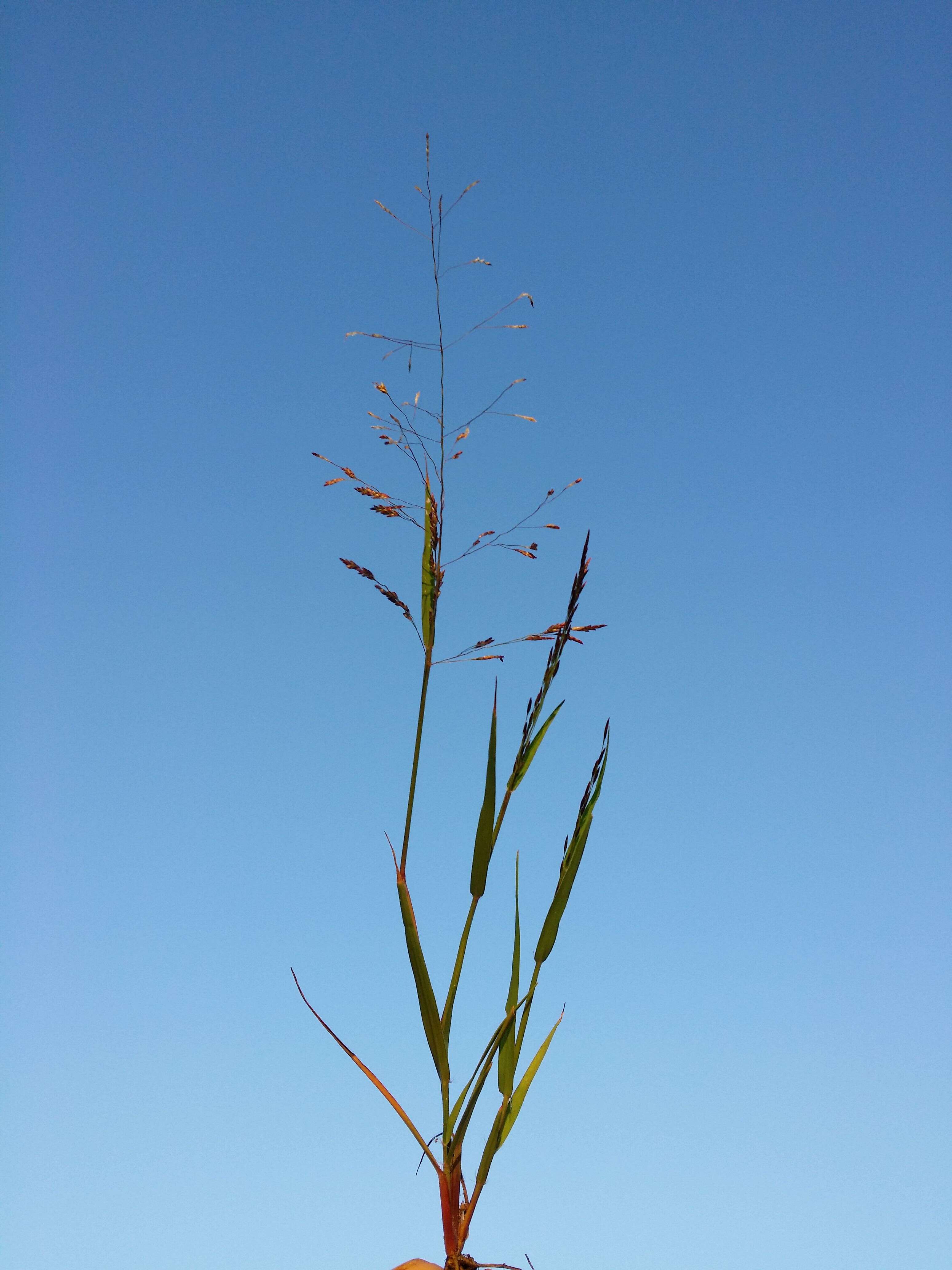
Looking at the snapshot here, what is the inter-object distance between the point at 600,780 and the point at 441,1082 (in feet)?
1.91

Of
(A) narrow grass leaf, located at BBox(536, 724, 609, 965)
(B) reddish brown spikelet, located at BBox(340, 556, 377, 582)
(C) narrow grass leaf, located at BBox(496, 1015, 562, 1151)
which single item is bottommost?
(C) narrow grass leaf, located at BBox(496, 1015, 562, 1151)

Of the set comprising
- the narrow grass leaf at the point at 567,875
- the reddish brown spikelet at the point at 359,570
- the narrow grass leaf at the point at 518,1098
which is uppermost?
the reddish brown spikelet at the point at 359,570

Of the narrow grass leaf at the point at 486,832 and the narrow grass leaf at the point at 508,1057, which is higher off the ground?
the narrow grass leaf at the point at 486,832

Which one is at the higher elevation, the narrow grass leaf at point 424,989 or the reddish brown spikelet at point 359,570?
the reddish brown spikelet at point 359,570

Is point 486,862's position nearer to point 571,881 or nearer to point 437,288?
point 571,881

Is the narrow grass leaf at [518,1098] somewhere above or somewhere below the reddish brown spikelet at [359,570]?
below

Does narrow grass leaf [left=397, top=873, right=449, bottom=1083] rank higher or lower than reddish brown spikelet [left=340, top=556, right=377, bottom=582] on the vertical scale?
lower

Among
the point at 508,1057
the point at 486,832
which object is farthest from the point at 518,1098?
the point at 486,832

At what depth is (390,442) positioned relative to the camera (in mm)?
1736

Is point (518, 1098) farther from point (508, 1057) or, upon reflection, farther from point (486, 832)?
point (486, 832)

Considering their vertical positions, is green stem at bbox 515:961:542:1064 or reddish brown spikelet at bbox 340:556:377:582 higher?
reddish brown spikelet at bbox 340:556:377:582

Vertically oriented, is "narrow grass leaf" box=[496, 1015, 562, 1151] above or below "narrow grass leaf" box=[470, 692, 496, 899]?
below

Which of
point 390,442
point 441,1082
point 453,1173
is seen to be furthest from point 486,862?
point 390,442

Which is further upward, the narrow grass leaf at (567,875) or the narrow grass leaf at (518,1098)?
the narrow grass leaf at (567,875)
